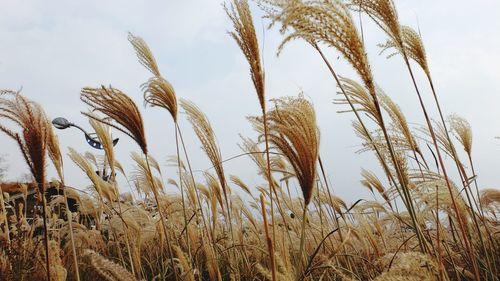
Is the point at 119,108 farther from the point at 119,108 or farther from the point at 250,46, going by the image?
the point at 250,46

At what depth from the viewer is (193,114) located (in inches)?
115

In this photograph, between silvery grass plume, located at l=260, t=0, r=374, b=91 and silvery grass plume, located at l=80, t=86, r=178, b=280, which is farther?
silvery grass plume, located at l=80, t=86, r=178, b=280

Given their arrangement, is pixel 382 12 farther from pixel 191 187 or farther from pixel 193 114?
pixel 191 187

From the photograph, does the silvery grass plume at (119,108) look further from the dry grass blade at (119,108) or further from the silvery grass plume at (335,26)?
the silvery grass plume at (335,26)

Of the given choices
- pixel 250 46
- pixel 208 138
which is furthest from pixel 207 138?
pixel 250 46

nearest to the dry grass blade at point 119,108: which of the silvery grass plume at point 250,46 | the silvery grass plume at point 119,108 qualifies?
the silvery grass plume at point 119,108

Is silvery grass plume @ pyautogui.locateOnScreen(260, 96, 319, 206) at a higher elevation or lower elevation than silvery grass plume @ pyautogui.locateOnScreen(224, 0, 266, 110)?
lower

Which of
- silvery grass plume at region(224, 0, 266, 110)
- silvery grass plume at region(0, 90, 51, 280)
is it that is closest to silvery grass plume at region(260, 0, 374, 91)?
silvery grass plume at region(224, 0, 266, 110)

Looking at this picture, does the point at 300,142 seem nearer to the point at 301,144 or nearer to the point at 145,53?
the point at 301,144

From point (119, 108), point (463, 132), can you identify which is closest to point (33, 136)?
point (119, 108)

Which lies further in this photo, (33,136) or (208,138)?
(208,138)

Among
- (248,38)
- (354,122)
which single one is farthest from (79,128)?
(248,38)

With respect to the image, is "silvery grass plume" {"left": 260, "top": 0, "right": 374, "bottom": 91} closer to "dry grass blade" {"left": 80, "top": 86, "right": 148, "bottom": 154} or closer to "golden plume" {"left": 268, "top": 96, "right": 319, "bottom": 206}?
"golden plume" {"left": 268, "top": 96, "right": 319, "bottom": 206}

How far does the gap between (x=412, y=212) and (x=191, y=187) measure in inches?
97.7
